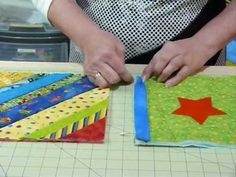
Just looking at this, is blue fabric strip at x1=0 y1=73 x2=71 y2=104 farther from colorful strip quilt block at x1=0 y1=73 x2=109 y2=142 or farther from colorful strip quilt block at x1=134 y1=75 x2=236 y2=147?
colorful strip quilt block at x1=134 y1=75 x2=236 y2=147

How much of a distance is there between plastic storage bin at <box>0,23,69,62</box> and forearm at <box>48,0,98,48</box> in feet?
1.54

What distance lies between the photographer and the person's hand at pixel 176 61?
82 centimetres

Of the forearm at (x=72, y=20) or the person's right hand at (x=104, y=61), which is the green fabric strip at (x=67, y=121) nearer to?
the person's right hand at (x=104, y=61)

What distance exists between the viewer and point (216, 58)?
0.98 metres

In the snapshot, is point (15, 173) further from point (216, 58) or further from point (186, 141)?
point (216, 58)

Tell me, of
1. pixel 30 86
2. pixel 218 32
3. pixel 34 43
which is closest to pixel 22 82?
pixel 30 86

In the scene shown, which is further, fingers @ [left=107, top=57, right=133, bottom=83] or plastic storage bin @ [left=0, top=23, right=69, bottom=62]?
plastic storage bin @ [left=0, top=23, right=69, bottom=62]

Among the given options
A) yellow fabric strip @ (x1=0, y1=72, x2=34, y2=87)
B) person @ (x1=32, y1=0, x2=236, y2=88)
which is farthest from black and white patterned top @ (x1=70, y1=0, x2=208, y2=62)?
yellow fabric strip @ (x1=0, y1=72, x2=34, y2=87)

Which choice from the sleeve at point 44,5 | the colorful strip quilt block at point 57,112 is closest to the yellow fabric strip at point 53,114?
the colorful strip quilt block at point 57,112

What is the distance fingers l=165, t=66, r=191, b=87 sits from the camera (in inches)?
31.7

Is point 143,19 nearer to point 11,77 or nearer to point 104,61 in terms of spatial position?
point 104,61

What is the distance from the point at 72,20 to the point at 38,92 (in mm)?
176

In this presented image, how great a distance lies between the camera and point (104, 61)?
81 centimetres

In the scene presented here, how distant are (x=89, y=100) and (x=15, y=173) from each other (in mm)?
201
